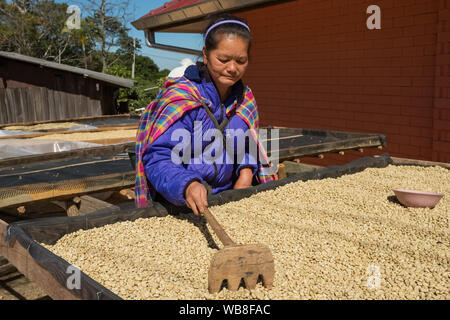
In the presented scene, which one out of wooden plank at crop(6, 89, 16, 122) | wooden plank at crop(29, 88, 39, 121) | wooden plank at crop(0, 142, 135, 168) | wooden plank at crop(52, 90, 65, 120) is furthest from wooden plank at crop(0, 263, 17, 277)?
wooden plank at crop(52, 90, 65, 120)

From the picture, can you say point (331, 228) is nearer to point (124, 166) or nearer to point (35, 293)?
point (124, 166)

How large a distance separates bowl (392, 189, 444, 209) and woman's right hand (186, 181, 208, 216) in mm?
1303

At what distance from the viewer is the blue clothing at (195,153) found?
6.29 ft

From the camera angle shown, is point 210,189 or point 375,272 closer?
point 375,272

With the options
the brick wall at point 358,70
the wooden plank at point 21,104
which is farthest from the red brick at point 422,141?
the wooden plank at point 21,104

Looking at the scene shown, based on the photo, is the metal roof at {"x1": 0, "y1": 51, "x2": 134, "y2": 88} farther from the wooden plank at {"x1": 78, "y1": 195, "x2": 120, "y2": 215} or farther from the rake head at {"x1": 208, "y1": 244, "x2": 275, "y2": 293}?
the rake head at {"x1": 208, "y1": 244, "x2": 275, "y2": 293}

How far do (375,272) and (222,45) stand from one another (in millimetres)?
1239

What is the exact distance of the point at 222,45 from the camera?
6.53 feet

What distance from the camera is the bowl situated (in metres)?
2.34

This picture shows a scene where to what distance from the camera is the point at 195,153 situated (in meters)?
2.15

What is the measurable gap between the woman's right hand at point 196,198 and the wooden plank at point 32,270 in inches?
25.7

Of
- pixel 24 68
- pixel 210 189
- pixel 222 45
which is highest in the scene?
pixel 24 68

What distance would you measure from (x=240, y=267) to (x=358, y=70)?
184 inches
